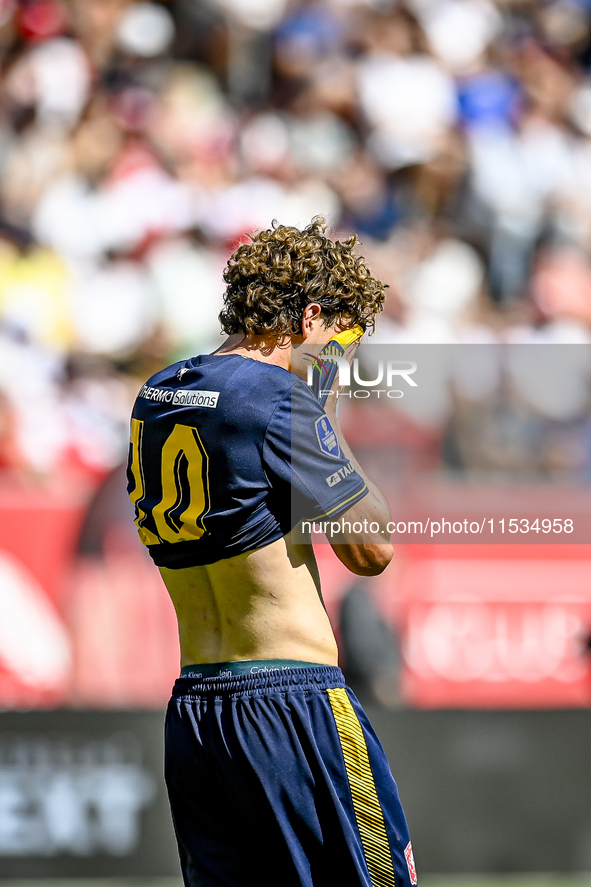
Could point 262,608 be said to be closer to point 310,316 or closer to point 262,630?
point 262,630

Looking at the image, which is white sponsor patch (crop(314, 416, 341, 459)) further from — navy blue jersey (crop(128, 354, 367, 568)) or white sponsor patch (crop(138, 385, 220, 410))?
white sponsor patch (crop(138, 385, 220, 410))

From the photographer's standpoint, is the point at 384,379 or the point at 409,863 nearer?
the point at 409,863

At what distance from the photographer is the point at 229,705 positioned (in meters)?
2.73

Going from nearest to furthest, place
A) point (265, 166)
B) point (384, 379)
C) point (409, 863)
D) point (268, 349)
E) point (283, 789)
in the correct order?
point (283, 789)
point (409, 863)
point (268, 349)
point (384, 379)
point (265, 166)

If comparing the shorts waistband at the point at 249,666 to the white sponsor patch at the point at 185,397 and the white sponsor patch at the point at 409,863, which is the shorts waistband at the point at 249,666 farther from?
the white sponsor patch at the point at 185,397

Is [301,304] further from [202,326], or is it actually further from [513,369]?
[202,326]

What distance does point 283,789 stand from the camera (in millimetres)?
2678

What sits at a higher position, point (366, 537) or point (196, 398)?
point (196, 398)

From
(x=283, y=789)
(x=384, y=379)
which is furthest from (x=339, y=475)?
(x=384, y=379)

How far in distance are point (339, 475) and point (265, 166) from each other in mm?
6191

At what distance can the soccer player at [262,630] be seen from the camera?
269cm

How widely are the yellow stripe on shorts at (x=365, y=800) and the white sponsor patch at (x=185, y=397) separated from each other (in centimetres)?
71

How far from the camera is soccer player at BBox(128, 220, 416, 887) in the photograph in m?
2.69

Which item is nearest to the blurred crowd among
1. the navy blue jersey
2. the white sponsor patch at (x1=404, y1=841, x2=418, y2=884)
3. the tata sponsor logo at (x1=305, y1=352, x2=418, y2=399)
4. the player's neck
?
the tata sponsor logo at (x1=305, y1=352, x2=418, y2=399)
